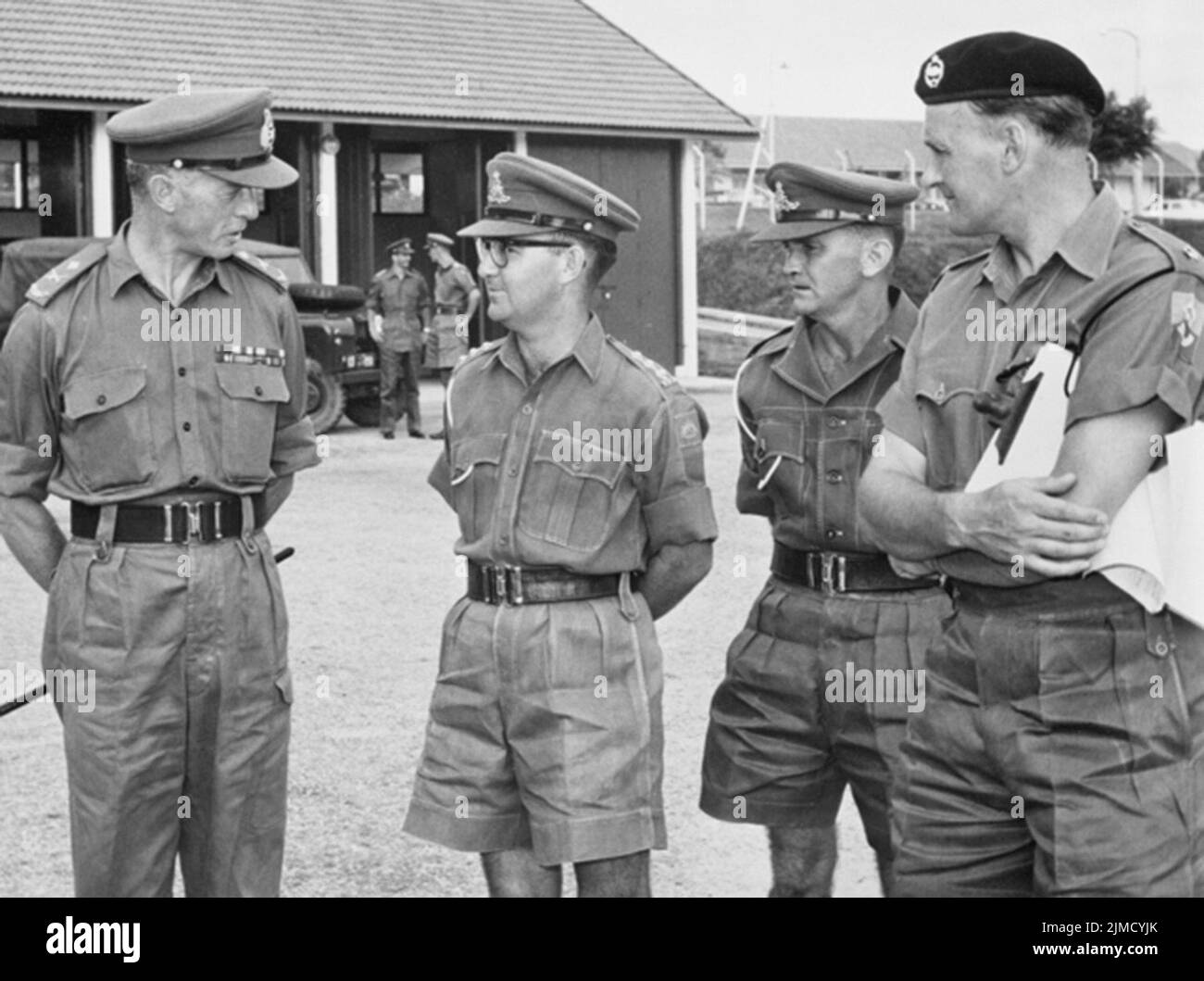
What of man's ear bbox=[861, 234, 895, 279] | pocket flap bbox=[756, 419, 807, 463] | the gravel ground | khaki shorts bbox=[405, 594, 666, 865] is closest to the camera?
khaki shorts bbox=[405, 594, 666, 865]

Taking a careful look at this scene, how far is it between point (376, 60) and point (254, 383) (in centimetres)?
2120

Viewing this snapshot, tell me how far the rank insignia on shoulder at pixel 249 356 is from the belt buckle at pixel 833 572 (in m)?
1.37

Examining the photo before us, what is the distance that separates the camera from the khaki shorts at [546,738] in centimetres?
407

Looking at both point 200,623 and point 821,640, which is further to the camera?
point 821,640

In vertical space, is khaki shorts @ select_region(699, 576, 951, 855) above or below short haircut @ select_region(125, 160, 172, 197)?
below

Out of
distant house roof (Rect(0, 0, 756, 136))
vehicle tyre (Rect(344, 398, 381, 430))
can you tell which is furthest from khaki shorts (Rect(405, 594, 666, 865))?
distant house roof (Rect(0, 0, 756, 136))

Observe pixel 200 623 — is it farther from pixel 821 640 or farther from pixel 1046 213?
pixel 1046 213

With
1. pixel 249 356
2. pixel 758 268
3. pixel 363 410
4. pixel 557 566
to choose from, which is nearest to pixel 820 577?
pixel 557 566

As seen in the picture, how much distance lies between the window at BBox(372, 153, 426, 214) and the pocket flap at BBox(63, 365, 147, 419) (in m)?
23.8

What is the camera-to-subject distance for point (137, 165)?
4328 mm

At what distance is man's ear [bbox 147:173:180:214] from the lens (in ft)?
14.1

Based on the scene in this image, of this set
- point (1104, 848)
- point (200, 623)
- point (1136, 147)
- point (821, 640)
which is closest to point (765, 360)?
point (821, 640)

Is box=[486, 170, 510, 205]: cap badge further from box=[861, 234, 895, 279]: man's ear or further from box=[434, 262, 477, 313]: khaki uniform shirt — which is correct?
box=[434, 262, 477, 313]: khaki uniform shirt

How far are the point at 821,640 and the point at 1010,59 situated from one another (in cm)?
171
